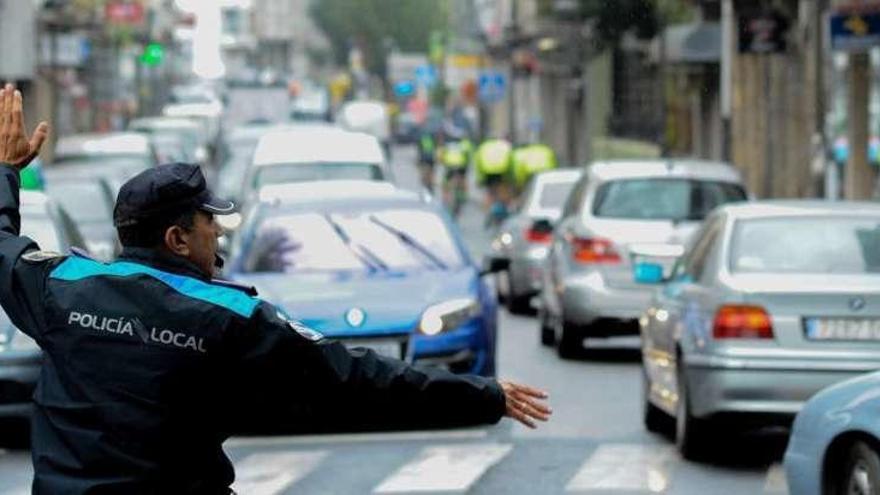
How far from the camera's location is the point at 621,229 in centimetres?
2052

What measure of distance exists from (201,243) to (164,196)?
0.12 metres

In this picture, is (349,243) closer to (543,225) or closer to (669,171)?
(669,171)

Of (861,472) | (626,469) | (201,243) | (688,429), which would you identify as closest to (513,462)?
(626,469)

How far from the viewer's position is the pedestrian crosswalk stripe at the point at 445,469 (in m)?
13.0

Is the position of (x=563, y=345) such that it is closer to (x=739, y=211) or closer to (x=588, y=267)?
(x=588, y=267)

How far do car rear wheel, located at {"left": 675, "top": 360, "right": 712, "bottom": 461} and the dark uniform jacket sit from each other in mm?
7997

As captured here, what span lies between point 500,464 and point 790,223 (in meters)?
1.97

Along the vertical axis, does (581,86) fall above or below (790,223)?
below

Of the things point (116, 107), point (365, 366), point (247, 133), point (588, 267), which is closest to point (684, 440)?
point (588, 267)

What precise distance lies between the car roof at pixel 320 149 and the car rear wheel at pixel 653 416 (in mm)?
10352

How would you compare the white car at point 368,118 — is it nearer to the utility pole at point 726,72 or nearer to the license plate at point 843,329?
the utility pole at point 726,72

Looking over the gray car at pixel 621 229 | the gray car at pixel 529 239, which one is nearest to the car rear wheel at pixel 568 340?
the gray car at pixel 621 229

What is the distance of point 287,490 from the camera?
12.9 meters

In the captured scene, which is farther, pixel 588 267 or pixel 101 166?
pixel 101 166
